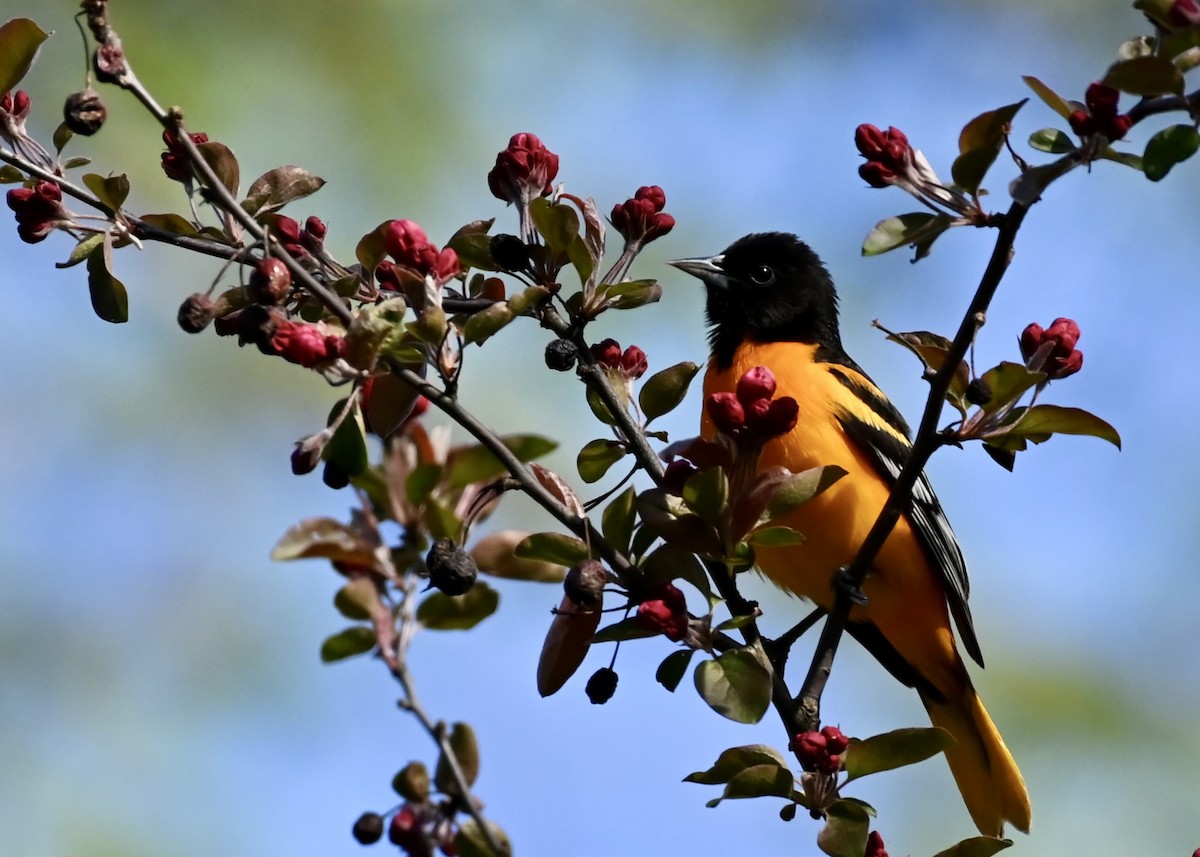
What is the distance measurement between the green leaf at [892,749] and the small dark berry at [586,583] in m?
0.47

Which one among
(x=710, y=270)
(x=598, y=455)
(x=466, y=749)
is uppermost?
(x=710, y=270)

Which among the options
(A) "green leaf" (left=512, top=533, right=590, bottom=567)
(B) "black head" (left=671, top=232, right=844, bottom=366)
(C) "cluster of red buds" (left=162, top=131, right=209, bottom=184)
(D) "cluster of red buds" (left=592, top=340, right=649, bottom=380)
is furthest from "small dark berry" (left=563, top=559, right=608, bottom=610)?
(B) "black head" (left=671, top=232, right=844, bottom=366)

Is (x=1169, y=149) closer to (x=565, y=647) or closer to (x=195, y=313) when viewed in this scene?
(x=565, y=647)

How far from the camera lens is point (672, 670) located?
6.38ft

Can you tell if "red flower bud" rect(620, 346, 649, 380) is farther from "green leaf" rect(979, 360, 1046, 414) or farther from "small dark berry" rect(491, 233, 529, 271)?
"green leaf" rect(979, 360, 1046, 414)

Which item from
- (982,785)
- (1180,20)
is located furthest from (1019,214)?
(982,785)

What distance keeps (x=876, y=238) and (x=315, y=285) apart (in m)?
0.76

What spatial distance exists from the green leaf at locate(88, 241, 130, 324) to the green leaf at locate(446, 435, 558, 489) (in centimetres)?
67

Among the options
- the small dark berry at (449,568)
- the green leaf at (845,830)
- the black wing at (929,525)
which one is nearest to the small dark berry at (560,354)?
the small dark berry at (449,568)

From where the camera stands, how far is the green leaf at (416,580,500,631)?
5.72 ft

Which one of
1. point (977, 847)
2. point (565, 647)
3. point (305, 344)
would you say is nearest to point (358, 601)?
point (305, 344)

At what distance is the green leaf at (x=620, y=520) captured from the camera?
75.1 inches

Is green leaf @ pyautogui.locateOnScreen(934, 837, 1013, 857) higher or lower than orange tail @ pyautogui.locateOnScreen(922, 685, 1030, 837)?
lower

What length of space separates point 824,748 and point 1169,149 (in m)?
0.94
